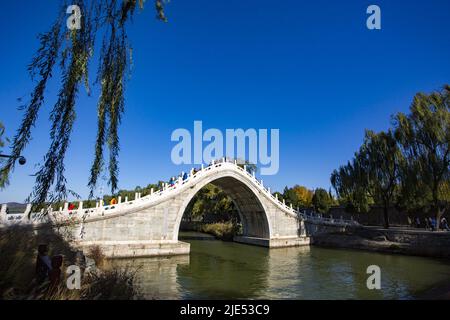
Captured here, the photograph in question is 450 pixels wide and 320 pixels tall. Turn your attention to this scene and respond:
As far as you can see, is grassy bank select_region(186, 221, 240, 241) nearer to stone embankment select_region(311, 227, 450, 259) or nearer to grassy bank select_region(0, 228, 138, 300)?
stone embankment select_region(311, 227, 450, 259)

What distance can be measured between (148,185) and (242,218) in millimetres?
33962

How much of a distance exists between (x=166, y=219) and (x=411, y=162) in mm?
19132

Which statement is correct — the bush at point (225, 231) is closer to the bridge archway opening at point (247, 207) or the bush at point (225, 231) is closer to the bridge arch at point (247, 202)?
the bridge archway opening at point (247, 207)

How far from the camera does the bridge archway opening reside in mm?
27812

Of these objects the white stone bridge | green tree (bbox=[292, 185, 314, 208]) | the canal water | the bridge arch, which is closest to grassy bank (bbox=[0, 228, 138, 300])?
the canal water

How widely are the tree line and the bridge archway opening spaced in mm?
8665

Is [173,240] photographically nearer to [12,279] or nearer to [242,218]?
[242,218]

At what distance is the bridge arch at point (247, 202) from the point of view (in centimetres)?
2639

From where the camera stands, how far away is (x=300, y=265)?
57.6 ft

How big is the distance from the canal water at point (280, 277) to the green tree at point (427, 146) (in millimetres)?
5504

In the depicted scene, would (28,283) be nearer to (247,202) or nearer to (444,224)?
(247,202)
